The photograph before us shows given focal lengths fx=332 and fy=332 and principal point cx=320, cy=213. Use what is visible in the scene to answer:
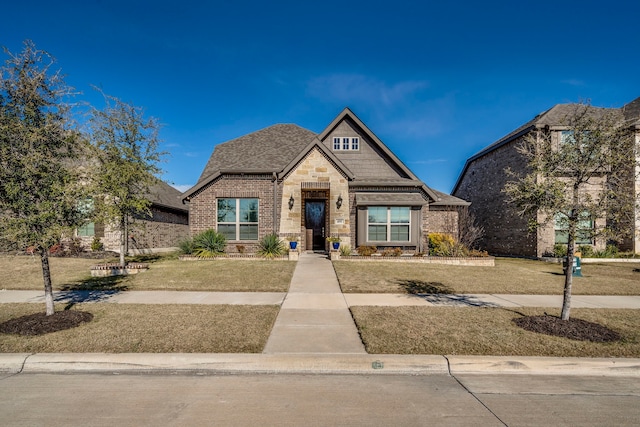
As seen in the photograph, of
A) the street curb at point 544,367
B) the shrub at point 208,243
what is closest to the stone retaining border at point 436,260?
the shrub at point 208,243

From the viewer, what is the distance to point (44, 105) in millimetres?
6117

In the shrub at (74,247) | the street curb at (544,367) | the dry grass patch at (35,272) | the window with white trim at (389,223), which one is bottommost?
the street curb at (544,367)

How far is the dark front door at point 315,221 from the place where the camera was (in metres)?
18.1

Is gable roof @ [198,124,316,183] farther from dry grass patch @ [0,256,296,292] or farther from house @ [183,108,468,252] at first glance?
dry grass patch @ [0,256,296,292]

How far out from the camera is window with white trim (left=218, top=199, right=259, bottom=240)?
17047 mm

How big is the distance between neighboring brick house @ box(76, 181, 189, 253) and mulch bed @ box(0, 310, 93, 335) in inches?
425

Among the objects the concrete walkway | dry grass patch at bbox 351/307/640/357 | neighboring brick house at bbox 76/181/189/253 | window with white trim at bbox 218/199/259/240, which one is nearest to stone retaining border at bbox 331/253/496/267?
the concrete walkway

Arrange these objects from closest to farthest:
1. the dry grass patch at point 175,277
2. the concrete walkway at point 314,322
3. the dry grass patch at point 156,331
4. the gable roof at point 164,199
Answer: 1. the dry grass patch at point 156,331
2. the concrete walkway at point 314,322
3. the dry grass patch at point 175,277
4. the gable roof at point 164,199

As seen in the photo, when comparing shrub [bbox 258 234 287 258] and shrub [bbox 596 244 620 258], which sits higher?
shrub [bbox 258 234 287 258]

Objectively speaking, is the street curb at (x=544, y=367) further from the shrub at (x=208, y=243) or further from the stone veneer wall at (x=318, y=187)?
the shrub at (x=208, y=243)

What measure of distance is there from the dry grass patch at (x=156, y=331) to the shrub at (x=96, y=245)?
11664 mm

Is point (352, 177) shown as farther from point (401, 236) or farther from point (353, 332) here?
point (353, 332)

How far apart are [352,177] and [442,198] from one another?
6391 mm

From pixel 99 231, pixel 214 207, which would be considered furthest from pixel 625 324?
pixel 99 231
